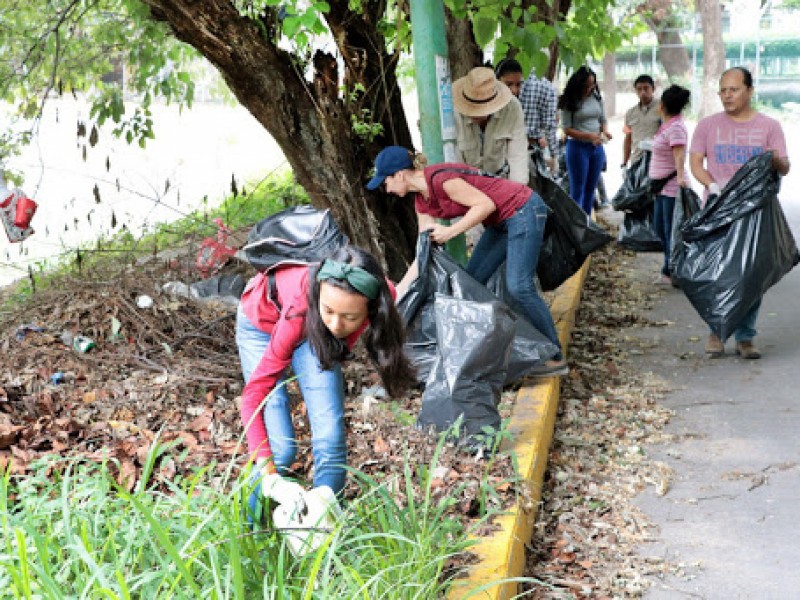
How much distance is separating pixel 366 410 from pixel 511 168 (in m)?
2.46

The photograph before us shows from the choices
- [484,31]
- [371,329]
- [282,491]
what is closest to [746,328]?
[484,31]

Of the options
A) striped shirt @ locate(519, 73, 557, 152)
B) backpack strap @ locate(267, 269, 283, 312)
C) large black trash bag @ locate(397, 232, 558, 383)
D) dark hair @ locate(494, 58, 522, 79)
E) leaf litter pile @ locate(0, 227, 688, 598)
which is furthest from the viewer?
striped shirt @ locate(519, 73, 557, 152)

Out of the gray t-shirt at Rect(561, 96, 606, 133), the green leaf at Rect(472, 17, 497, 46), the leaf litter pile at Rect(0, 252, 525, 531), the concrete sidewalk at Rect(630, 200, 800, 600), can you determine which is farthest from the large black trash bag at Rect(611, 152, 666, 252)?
the leaf litter pile at Rect(0, 252, 525, 531)

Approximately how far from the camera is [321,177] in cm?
705

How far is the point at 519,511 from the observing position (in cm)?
437

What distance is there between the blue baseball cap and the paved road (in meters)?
1.98

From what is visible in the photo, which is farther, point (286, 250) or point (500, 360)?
point (500, 360)

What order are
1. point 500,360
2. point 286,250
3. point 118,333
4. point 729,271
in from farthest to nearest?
1. point 729,271
2. point 118,333
3. point 500,360
4. point 286,250

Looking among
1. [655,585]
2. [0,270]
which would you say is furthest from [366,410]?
[0,270]

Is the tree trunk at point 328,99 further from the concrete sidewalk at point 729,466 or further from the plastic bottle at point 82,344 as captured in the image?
the concrete sidewalk at point 729,466

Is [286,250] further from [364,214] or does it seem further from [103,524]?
[364,214]

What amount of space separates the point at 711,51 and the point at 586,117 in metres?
20.1

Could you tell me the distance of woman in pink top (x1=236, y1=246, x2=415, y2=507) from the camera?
355 centimetres

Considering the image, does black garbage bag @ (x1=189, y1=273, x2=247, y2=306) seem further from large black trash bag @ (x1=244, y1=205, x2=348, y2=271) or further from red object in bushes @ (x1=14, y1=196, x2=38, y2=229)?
large black trash bag @ (x1=244, y1=205, x2=348, y2=271)
